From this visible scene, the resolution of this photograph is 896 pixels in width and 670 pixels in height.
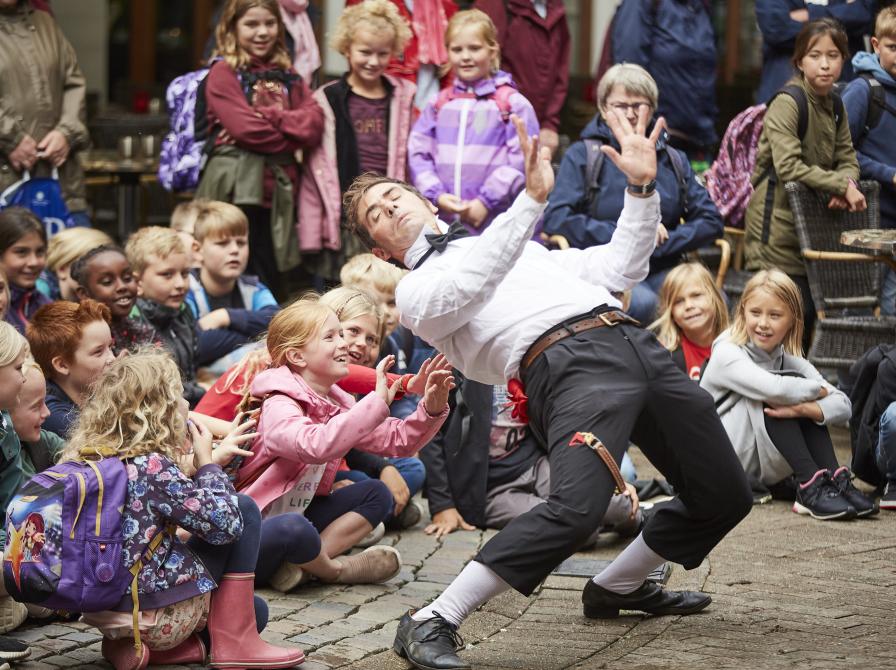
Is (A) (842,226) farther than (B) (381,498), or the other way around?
(A) (842,226)

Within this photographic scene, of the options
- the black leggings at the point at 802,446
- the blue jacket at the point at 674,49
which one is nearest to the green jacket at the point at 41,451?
the black leggings at the point at 802,446

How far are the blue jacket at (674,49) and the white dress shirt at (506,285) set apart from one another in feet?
17.1

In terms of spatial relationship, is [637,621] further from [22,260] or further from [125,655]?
[22,260]

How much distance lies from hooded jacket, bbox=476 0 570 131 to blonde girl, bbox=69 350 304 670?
5765mm

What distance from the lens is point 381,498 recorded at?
228 inches

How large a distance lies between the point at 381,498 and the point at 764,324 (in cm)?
225

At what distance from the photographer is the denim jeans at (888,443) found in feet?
23.1

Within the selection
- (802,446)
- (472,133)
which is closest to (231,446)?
(802,446)

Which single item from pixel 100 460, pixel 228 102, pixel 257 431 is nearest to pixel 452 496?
pixel 257 431

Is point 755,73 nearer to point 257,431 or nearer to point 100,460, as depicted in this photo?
point 257,431

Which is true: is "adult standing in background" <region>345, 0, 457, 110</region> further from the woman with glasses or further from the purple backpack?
the purple backpack

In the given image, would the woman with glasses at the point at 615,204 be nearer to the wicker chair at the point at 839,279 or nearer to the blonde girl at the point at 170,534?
the wicker chair at the point at 839,279

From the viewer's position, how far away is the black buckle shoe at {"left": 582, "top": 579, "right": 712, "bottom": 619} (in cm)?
525

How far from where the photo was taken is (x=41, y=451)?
5.25 meters
